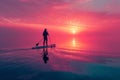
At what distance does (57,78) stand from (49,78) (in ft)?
2.61

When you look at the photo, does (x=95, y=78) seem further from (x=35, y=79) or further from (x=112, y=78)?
(x=35, y=79)

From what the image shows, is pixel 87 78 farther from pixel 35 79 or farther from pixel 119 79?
pixel 35 79

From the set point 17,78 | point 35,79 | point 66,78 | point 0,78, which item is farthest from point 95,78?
point 0,78

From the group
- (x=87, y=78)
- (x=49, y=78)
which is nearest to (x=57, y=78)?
(x=49, y=78)

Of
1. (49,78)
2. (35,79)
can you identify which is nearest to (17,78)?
(35,79)

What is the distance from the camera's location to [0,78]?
15.1 metres

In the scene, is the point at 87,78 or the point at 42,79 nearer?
the point at 42,79

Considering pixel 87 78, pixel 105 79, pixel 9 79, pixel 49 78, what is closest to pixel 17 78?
pixel 9 79

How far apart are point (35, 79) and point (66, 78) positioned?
3.09 m

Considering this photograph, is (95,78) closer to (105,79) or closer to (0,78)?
(105,79)

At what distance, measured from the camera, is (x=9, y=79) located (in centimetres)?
1479

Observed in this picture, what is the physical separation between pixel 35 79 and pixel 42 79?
65 centimetres

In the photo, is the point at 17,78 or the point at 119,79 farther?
the point at 119,79

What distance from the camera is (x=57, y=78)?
52.1 ft
